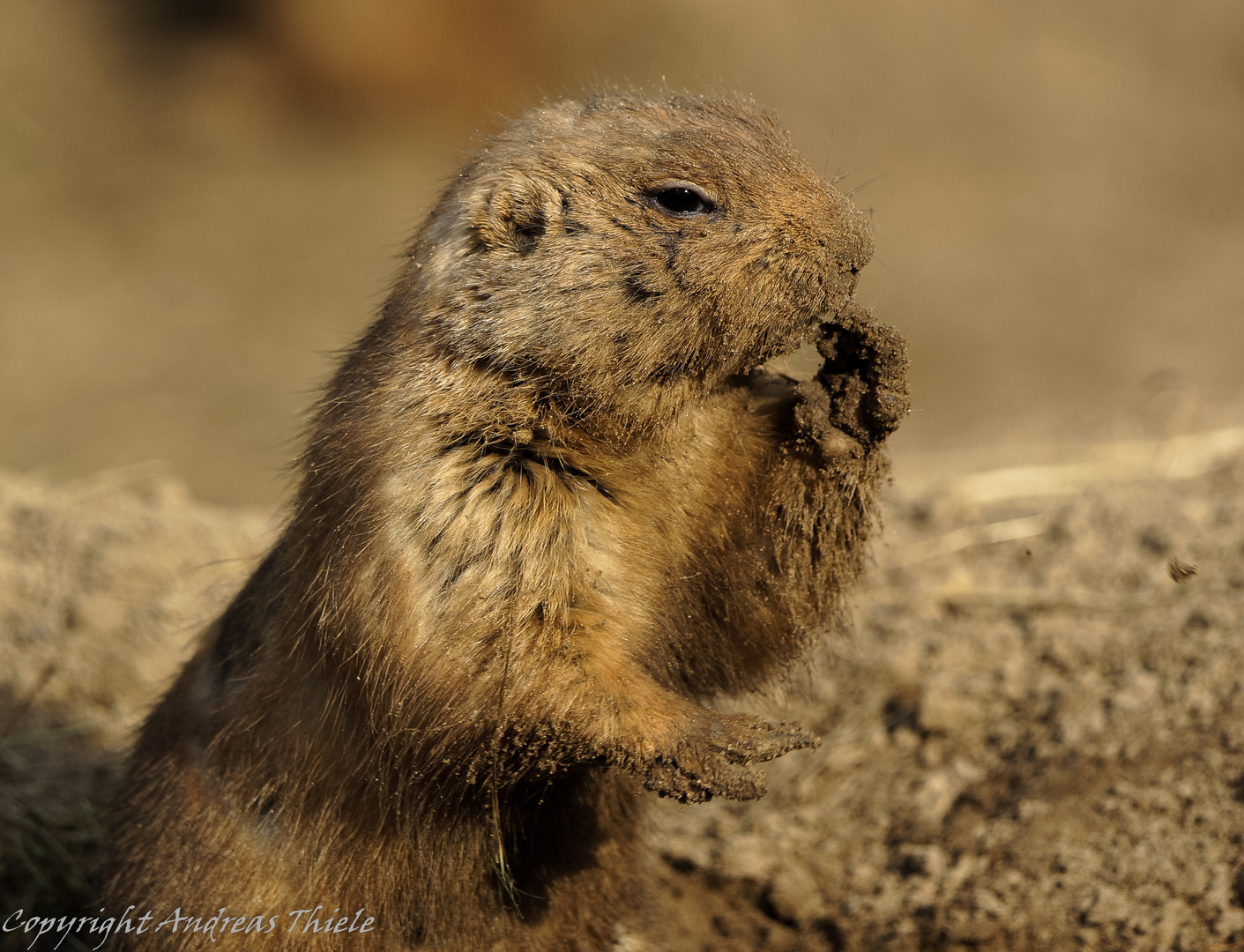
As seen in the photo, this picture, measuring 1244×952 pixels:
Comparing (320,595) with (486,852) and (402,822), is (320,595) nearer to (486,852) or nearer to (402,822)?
(402,822)

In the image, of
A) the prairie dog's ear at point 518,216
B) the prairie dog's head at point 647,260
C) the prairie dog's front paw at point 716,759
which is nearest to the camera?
the prairie dog's front paw at point 716,759

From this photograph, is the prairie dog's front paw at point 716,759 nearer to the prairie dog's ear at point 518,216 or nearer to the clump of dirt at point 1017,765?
the prairie dog's ear at point 518,216

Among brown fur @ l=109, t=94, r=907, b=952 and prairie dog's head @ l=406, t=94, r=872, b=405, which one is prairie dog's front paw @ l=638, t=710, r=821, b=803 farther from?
prairie dog's head @ l=406, t=94, r=872, b=405

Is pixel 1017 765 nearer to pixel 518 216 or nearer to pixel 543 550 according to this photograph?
pixel 543 550

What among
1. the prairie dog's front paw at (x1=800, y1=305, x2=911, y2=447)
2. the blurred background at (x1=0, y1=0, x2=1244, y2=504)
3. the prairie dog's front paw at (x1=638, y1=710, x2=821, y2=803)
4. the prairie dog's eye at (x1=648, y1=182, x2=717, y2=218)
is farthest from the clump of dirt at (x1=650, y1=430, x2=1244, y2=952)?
the blurred background at (x1=0, y1=0, x2=1244, y2=504)

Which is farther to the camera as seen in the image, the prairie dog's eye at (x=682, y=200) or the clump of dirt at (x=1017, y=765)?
the clump of dirt at (x=1017, y=765)

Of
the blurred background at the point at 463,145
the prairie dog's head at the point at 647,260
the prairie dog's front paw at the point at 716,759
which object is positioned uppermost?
the blurred background at the point at 463,145

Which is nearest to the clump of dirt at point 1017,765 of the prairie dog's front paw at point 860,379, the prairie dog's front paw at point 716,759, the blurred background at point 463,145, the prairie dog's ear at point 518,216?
the prairie dog's front paw at point 860,379
